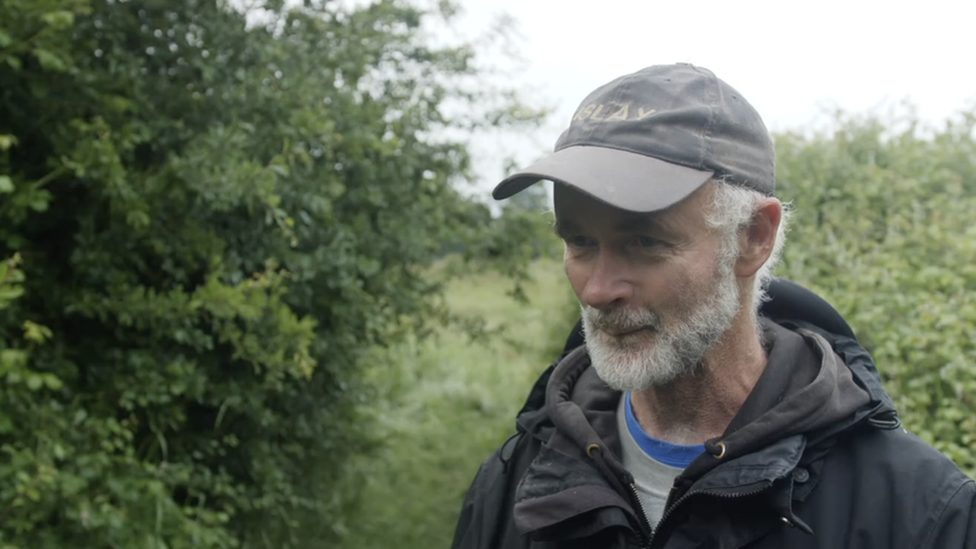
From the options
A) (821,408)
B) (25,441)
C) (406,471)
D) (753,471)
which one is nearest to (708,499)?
(753,471)

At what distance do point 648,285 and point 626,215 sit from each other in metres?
0.15

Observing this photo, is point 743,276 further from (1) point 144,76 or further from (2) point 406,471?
(2) point 406,471

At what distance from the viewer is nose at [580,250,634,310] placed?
1.96 m

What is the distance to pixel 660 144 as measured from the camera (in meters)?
1.94

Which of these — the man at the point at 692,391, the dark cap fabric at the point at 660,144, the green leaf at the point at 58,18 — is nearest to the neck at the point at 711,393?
the man at the point at 692,391

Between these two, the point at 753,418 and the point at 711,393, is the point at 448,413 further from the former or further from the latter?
the point at 753,418

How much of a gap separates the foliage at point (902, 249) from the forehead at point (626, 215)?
2.19m

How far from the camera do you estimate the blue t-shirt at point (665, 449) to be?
199 cm

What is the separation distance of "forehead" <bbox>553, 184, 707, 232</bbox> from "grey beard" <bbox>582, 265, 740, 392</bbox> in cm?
14

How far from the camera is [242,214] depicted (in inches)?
167

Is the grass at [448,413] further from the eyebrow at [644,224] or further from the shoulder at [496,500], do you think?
the eyebrow at [644,224]

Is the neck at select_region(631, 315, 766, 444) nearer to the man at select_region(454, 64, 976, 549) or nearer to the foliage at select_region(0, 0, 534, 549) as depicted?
the man at select_region(454, 64, 976, 549)

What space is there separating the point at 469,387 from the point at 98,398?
6.12 metres

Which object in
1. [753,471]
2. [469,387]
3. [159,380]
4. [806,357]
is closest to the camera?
[753,471]
